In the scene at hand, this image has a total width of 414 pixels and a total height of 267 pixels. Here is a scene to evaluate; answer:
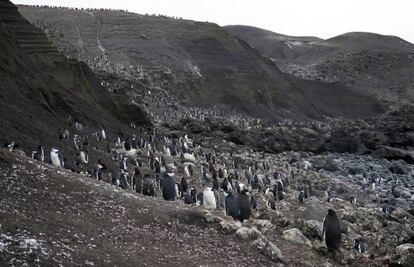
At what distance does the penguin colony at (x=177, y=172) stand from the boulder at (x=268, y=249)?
1.89 metres

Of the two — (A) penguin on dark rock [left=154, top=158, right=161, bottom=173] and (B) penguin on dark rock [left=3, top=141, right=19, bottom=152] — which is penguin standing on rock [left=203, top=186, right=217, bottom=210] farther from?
(B) penguin on dark rock [left=3, top=141, right=19, bottom=152]

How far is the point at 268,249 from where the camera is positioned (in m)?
13.9

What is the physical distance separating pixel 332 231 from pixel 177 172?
12.9 meters

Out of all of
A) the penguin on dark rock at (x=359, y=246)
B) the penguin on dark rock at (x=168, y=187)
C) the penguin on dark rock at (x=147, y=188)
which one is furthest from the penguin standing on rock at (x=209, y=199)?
the penguin on dark rock at (x=359, y=246)

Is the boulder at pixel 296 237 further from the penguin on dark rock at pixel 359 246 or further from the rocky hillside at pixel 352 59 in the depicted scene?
the rocky hillside at pixel 352 59

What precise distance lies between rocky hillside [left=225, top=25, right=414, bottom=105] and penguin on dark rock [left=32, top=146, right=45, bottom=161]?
92619 mm

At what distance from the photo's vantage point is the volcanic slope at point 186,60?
7059cm

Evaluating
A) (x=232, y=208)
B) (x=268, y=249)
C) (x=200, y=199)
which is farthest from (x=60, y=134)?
(x=268, y=249)

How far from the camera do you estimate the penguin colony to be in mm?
18047

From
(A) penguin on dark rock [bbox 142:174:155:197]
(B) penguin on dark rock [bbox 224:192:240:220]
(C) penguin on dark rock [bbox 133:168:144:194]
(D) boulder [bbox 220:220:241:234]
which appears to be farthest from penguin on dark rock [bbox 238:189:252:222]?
(C) penguin on dark rock [bbox 133:168:144:194]

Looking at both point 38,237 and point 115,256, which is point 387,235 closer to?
point 115,256

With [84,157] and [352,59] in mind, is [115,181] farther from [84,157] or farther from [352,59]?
[352,59]

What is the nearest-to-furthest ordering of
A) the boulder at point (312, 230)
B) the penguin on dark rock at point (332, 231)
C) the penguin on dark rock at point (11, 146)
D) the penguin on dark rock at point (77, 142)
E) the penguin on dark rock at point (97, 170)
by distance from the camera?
the penguin on dark rock at point (332, 231) < the boulder at point (312, 230) < the penguin on dark rock at point (11, 146) < the penguin on dark rock at point (97, 170) < the penguin on dark rock at point (77, 142)

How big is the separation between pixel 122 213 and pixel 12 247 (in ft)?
13.8
